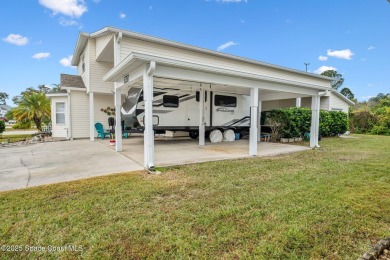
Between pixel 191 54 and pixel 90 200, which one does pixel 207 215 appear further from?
pixel 191 54

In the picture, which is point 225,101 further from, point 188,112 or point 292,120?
point 292,120

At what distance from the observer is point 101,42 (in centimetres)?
1126

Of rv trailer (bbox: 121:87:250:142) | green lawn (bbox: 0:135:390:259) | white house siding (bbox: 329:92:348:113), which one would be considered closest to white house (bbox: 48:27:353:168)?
rv trailer (bbox: 121:87:250:142)

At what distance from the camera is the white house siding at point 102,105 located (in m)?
13.4

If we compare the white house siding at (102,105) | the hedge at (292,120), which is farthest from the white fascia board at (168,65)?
the white house siding at (102,105)

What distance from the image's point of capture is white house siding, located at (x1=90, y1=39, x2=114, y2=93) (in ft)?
40.3

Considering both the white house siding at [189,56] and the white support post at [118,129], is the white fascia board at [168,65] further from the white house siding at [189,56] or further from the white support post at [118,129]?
the white house siding at [189,56]

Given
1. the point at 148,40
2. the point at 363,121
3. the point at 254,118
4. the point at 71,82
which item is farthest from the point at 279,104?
the point at 71,82

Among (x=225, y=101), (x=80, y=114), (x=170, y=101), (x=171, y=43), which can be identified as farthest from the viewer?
(x=80, y=114)

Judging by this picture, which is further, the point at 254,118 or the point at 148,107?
the point at 254,118

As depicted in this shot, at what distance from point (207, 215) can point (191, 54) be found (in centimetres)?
978

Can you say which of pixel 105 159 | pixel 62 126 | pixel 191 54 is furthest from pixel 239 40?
pixel 105 159

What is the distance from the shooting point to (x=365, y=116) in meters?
19.9

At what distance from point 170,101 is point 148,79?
483 centimetres
